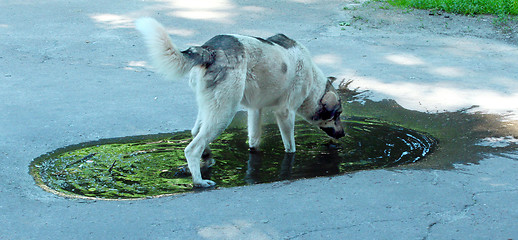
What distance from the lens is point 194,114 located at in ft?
22.5

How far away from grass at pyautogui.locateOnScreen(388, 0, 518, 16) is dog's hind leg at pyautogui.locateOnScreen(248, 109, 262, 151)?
721 centimetres

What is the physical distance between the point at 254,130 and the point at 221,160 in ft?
1.84

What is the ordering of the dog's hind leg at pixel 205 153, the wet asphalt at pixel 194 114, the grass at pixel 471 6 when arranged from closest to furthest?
the wet asphalt at pixel 194 114 < the dog's hind leg at pixel 205 153 < the grass at pixel 471 6

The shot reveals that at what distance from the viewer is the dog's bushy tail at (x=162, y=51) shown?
458 cm

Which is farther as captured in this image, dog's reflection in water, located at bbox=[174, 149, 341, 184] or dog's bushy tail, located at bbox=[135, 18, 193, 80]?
dog's reflection in water, located at bbox=[174, 149, 341, 184]

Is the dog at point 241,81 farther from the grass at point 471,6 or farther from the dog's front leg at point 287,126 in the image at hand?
the grass at point 471,6

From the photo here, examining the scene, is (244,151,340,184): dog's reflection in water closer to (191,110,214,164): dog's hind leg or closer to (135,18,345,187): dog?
(135,18,345,187): dog

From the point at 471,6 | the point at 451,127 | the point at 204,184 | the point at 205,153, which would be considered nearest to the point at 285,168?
the point at 205,153

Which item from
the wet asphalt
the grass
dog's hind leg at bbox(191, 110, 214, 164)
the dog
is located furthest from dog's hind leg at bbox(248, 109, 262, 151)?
the grass

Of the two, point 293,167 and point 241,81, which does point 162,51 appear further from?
point 293,167

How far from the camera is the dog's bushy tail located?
458cm

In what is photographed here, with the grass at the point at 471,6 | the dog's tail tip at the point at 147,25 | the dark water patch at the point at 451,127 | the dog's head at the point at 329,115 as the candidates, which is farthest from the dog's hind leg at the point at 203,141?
the grass at the point at 471,6

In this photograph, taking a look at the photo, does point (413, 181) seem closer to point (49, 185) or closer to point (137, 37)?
point (49, 185)

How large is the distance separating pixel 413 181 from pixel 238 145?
2170 millimetres
